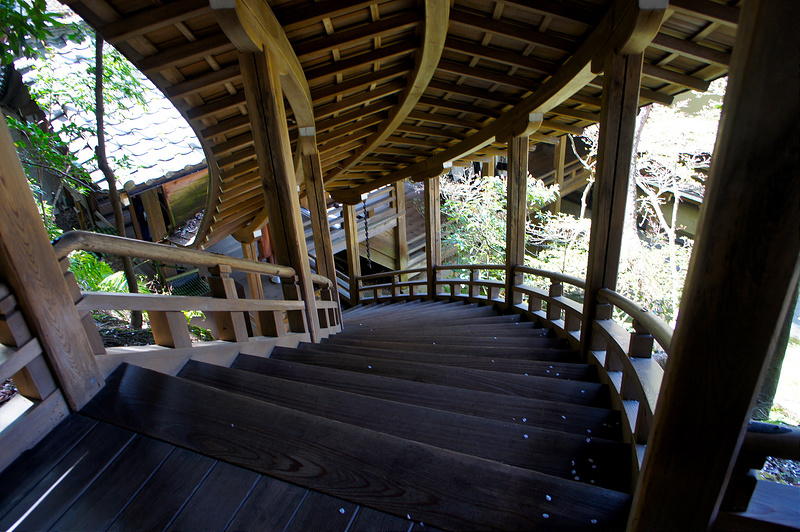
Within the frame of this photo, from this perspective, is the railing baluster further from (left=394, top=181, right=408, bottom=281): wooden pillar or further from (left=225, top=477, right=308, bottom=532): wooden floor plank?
(left=394, top=181, right=408, bottom=281): wooden pillar

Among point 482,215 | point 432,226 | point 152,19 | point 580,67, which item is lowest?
point 482,215

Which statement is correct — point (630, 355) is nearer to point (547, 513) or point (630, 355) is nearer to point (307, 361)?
point (547, 513)

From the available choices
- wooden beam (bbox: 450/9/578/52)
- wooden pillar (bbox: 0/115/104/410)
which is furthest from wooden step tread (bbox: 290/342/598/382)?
wooden beam (bbox: 450/9/578/52)

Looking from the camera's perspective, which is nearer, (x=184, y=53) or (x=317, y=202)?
(x=184, y=53)

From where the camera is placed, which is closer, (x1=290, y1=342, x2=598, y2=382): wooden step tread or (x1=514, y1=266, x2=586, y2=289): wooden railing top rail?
(x1=290, y1=342, x2=598, y2=382): wooden step tread

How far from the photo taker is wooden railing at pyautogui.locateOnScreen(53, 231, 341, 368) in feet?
4.86

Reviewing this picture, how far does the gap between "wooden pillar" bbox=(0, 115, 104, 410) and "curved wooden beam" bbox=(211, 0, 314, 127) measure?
3.94 ft

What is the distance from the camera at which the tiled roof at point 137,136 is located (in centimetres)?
636

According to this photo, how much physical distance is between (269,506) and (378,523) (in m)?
0.32

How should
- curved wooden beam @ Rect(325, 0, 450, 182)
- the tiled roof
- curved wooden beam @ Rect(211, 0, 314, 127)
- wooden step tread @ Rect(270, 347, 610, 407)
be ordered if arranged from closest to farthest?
curved wooden beam @ Rect(211, 0, 314, 127), wooden step tread @ Rect(270, 347, 610, 407), curved wooden beam @ Rect(325, 0, 450, 182), the tiled roof

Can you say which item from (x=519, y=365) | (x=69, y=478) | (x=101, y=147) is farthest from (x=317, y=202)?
(x=69, y=478)

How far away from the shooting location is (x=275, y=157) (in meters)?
2.67

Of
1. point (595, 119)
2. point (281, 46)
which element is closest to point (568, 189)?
point (595, 119)

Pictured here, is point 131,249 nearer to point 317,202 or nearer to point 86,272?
point 317,202
